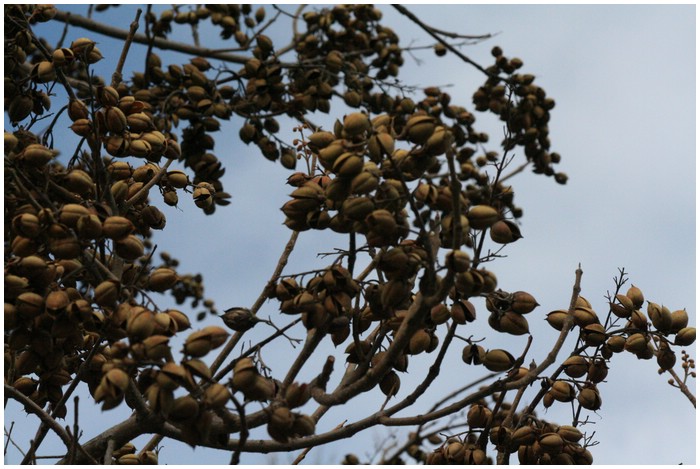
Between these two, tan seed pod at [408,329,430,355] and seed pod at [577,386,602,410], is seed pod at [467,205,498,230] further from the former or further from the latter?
seed pod at [577,386,602,410]

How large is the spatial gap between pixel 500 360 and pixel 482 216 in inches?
27.1

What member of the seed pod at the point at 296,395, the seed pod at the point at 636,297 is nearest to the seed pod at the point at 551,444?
the seed pod at the point at 636,297

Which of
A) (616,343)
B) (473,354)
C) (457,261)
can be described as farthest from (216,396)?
(616,343)

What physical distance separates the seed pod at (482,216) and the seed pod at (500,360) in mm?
636

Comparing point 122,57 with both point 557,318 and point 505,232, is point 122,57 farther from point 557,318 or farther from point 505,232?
point 557,318

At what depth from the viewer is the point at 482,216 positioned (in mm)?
2385

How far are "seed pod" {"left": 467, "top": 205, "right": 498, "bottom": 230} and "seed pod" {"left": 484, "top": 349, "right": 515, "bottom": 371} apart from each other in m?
0.64

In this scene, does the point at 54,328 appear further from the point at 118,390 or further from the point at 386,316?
the point at 386,316

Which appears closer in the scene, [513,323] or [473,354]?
[513,323]

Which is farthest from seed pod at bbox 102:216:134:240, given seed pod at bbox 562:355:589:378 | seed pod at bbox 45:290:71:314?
seed pod at bbox 562:355:589:378

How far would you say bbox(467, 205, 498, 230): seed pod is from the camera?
238cm

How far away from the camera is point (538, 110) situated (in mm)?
7184

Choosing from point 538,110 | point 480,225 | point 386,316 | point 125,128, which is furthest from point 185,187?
point 538,110

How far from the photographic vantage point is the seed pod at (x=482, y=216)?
238 centimetres
